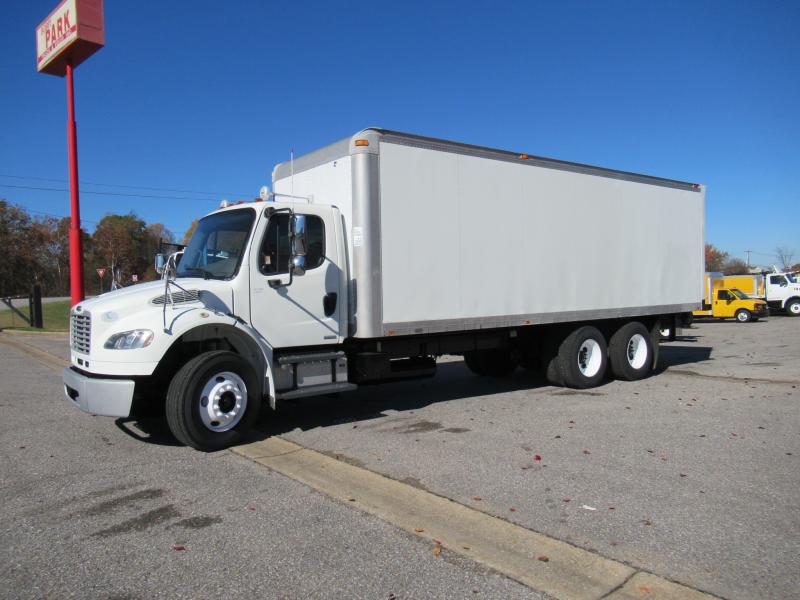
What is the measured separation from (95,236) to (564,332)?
67.2 metres

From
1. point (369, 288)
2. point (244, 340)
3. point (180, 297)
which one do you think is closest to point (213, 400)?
point (244, 340)

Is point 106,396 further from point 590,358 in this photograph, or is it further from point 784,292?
point 784,292

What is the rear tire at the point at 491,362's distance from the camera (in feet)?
35.2

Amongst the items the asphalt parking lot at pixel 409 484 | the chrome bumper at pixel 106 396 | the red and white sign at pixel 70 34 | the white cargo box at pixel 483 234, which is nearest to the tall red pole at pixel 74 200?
the red and white sign at pixel 70 34

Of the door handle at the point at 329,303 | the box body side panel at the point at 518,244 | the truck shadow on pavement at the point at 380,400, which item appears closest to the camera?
the door handle at the point at 329,303

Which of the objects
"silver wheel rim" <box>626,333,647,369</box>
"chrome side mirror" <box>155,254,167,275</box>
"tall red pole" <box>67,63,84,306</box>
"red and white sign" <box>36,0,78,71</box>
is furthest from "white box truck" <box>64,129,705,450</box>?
"red and white sign" <box>36,0,78,71</box>

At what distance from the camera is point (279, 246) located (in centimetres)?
683

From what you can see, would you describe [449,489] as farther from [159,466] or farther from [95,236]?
[95,236]

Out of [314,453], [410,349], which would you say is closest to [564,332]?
[410,349]

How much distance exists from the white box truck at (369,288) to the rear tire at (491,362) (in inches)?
18.8

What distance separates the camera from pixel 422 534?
4.08 meters

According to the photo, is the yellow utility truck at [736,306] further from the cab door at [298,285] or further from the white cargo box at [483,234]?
the cab door at [298,285]

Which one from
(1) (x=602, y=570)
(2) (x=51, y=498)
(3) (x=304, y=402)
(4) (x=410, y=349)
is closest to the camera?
(1) (x=602, y=570)

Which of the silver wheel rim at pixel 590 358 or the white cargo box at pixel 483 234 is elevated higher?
the white cargo box at pixel 483 234
